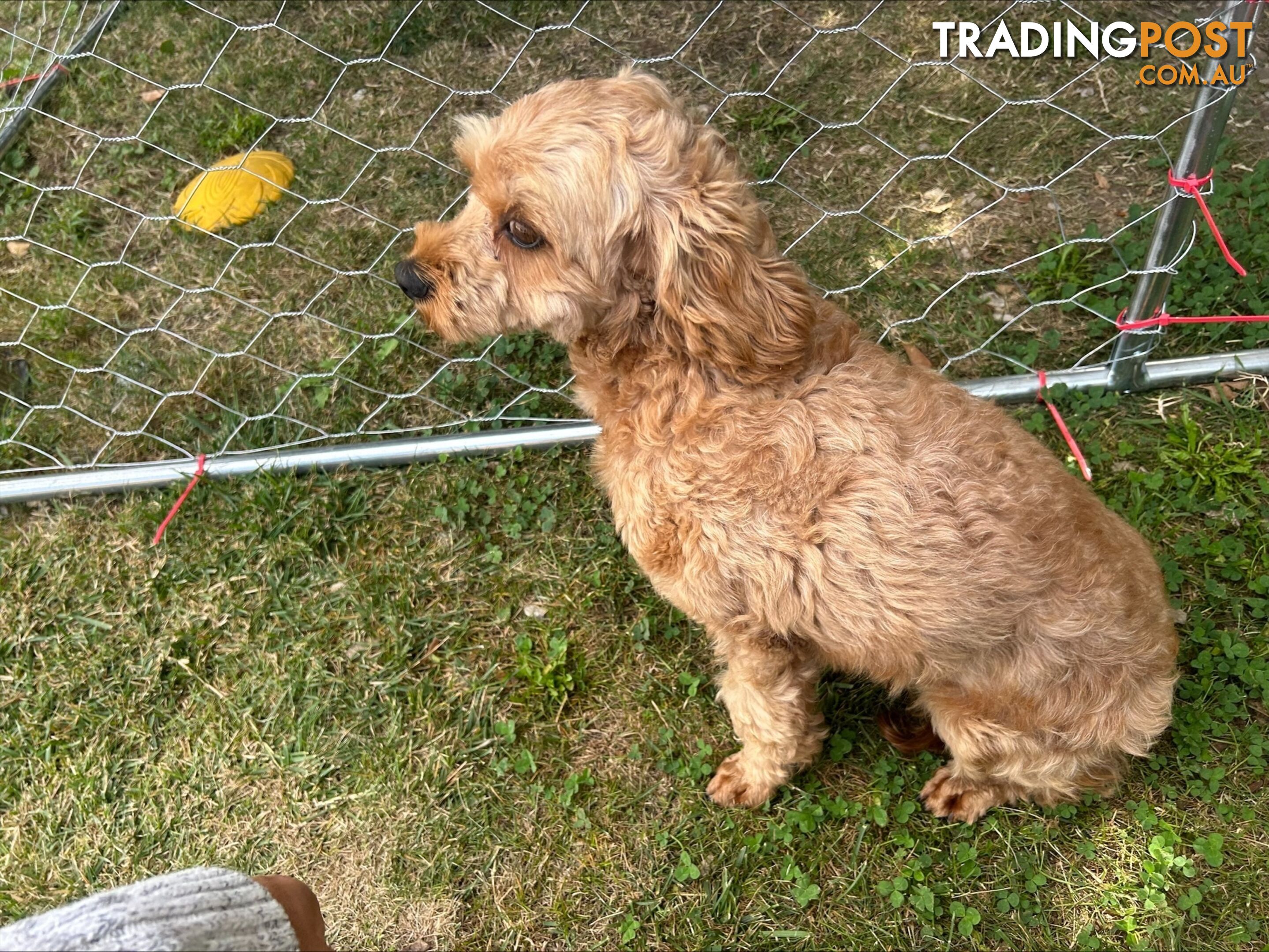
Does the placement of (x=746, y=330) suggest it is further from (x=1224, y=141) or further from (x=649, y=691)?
(x=1224, y=141)

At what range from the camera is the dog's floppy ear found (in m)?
2.21

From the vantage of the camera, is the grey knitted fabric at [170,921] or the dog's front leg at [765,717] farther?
the dog's front leg at [765,717]

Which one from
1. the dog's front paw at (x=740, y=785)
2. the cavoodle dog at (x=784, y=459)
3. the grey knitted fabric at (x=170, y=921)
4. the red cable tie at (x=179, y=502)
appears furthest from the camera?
the red cable tie at (x=179, y=502)

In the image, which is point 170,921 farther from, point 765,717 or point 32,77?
point 32,77

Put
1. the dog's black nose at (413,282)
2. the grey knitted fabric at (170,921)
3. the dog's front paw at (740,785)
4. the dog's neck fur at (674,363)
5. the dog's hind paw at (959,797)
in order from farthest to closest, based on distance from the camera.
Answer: the dog's front paw at (740,785), the dog's hind paw at (959,797), the dog's black nose at (413,282), the dog's neck fur at (674,363), the grey knitted fabric at (170,921)

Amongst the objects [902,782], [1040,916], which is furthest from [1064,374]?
[1040,916]

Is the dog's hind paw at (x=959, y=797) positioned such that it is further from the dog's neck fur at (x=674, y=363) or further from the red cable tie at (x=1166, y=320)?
the red cable tie at (x=1166, y=320)

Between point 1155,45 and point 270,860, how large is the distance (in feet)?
17.1

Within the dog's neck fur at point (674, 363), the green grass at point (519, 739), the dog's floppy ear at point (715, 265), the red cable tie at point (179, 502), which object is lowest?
the green grass at point (519, 739)

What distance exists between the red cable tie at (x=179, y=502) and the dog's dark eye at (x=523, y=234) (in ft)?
6.90

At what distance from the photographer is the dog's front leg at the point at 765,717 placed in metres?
2.60

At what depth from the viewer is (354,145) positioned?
4.66m

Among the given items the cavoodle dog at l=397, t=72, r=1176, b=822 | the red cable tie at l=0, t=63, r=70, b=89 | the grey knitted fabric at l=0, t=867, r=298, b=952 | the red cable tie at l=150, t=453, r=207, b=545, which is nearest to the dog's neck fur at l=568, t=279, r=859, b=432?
the cavoodle dog at l=397, t=72, r=1176, b=822

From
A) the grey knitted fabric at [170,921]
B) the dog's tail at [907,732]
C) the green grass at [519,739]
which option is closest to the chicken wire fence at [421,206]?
the green grass at [519,739]
